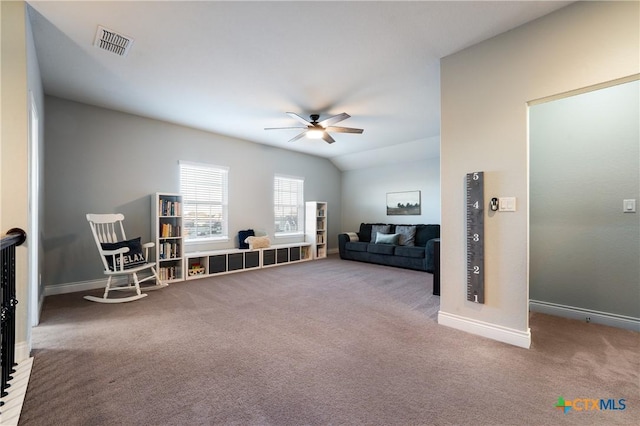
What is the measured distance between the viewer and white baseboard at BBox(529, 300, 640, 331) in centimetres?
261

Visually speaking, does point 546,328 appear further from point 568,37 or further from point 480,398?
point 568,37

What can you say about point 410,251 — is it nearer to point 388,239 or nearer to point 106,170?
point 388,239

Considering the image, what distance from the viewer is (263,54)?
2711mm

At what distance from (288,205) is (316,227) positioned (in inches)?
34.3

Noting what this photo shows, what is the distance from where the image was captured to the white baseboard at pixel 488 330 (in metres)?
2.27

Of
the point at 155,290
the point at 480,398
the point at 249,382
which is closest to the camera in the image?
the point at 480,398

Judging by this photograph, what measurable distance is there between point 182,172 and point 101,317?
2.75 metres

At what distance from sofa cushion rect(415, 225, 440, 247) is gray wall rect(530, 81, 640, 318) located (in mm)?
2560

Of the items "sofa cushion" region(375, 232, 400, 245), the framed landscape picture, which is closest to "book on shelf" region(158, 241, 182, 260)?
"sofa cushion" region(375, 232, 400, 245)

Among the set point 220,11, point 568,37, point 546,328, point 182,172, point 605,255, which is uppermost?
point 220,11

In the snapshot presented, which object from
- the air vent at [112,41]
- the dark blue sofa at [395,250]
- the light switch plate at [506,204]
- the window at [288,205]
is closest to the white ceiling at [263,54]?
the air vent at [112,41]

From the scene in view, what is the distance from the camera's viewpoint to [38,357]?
2.08 meters

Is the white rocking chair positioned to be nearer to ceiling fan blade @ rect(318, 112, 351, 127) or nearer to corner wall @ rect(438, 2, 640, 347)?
ceiling fan blade @ rect(318, 112, 351, 127)

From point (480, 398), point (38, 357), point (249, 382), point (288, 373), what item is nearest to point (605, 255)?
point (480, 398)
